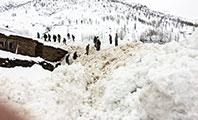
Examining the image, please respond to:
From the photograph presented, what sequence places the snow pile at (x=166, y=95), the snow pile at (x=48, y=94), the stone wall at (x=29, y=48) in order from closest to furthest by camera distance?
1. the snow pile at (x=166, y=95)
2. the snow pile at (x=48, y=94)
3. the stone wall at (x=29, y=48)

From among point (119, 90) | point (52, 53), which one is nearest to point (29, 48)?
point (52, 53)

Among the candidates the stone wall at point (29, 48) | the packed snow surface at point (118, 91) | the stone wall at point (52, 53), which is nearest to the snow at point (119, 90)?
the packed snow surface at point (118, 91)

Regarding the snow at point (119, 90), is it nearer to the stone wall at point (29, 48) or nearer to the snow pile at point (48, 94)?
the snow pile at point (48, 94)

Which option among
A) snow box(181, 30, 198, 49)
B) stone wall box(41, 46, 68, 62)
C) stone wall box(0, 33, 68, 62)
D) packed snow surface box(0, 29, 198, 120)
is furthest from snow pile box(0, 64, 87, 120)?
stone wall box(41, 46, 68, 62)

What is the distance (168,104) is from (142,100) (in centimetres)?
49

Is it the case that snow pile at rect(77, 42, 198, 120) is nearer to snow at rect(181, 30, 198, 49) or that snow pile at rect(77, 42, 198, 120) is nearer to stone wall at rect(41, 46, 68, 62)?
snow at rect(181, 30, 198, 49)

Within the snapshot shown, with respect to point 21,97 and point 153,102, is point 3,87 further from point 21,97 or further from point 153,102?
point 153,102

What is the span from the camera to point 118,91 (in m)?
5.77

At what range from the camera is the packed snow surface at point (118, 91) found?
368 cm

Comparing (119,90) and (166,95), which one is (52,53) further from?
(166,95)

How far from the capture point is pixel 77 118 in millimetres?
5551

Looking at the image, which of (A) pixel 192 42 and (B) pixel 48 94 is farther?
(B) pixel 48 94

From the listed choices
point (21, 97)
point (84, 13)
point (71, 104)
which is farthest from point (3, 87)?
point (84, 13)

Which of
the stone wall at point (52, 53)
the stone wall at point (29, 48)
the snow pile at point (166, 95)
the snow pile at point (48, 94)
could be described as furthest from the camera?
the stone wall at point (52, 53)
